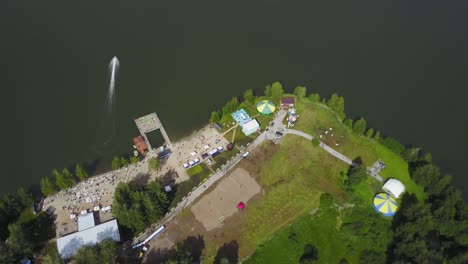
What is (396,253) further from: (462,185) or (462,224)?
(462,185)

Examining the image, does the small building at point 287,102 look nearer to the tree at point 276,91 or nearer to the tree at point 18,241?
the tree at point 276,91

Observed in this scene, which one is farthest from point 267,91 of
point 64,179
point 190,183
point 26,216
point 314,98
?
point 26,216

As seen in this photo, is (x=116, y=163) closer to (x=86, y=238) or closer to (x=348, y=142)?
(x=86, y=238)

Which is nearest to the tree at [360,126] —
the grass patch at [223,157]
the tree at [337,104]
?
the tree at [337,104]

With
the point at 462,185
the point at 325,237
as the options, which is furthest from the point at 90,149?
the point at 462,185

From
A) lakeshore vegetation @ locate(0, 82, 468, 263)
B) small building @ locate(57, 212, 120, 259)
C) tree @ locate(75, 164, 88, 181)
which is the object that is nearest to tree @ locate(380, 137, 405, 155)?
lakeshore vegetation @ locate(0, 82, 468, 263)

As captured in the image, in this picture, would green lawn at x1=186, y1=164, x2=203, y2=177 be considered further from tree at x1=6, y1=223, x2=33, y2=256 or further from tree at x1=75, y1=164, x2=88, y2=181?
tree at x1=6, y1=223, x2=33, y2=256
